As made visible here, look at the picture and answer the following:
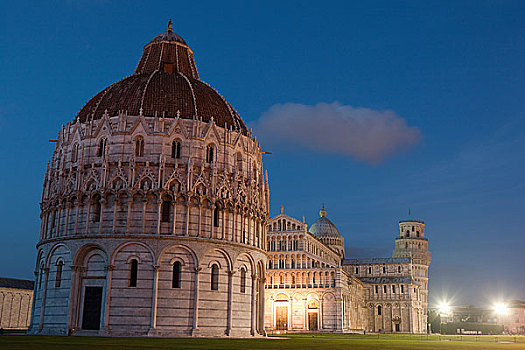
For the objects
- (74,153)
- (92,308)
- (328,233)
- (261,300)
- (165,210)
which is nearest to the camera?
(92,308)

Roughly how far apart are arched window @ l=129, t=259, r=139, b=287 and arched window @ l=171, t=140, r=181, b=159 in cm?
1018

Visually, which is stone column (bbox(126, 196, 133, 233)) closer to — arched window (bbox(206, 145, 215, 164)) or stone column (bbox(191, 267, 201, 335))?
stone column (bbox(191, 267, 201, 335))

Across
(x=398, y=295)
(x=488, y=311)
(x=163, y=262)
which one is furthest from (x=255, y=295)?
(x=488, y=311)

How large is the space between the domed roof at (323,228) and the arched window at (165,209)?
100 metres

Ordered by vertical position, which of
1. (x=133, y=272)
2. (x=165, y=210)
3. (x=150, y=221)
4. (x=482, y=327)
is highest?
(x=165, y=210)

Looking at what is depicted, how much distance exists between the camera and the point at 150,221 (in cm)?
4847

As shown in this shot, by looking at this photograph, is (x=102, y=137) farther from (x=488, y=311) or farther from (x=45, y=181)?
(x=488, y=311)

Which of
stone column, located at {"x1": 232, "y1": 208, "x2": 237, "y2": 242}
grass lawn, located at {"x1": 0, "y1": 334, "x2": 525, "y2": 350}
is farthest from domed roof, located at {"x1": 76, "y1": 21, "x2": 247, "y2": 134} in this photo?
grass lawn, located at {"x1": 0, "y1": 334, "x2": 525, "y2": 350}

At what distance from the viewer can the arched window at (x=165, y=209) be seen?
161 feet

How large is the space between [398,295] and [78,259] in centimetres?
9909

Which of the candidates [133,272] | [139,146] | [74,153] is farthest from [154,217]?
[74,153]

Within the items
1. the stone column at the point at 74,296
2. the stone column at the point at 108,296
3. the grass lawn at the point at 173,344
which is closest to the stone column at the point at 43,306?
the stone column at the point at 74,296

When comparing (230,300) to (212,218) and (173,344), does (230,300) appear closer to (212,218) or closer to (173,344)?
(212,218)

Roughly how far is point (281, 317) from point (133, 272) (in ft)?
206
